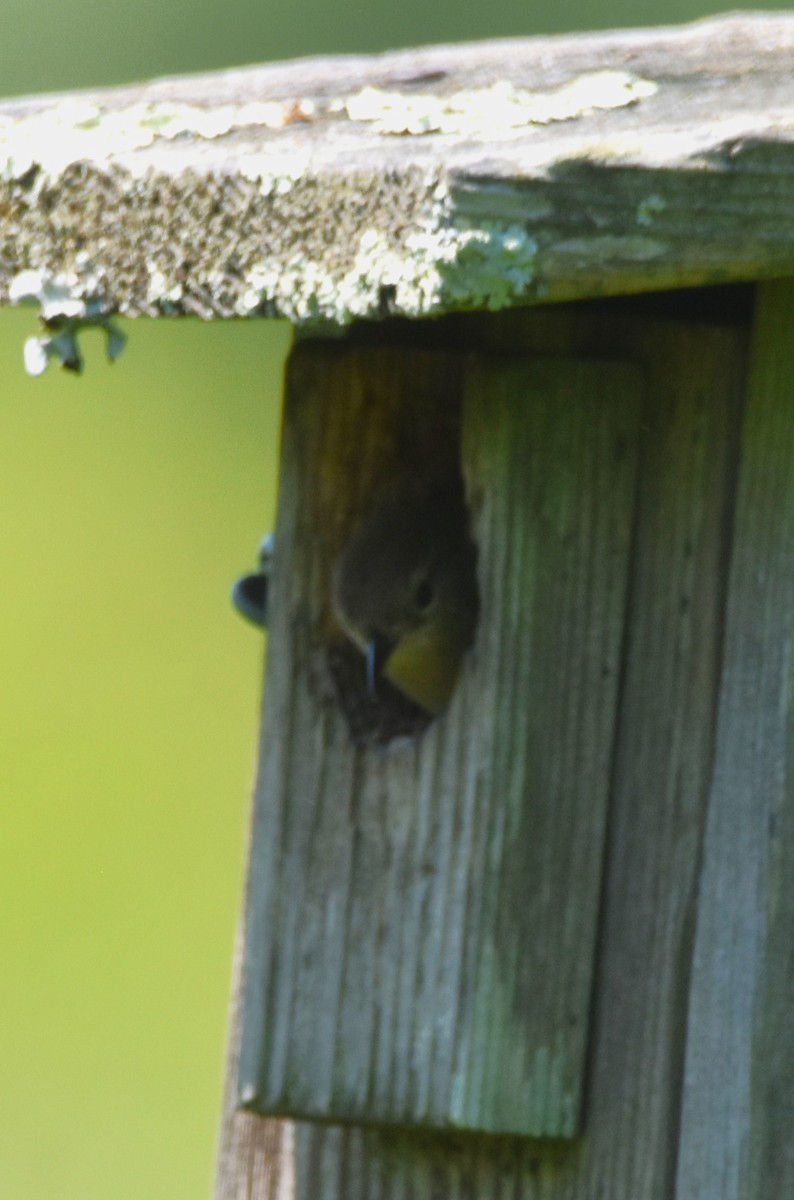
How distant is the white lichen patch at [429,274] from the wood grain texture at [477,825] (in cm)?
32

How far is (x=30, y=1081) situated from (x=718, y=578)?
3.16 metres

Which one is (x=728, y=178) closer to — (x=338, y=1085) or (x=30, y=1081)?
(x=338, y=1085)

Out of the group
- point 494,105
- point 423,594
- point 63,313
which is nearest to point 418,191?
point 494,105

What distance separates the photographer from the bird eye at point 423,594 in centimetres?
200

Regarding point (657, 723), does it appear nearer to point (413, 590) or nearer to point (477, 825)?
point (477, 825)

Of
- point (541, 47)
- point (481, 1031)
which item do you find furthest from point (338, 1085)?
point (541, 47)

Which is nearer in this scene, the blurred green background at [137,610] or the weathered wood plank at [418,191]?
the weathered wood plank at [418,191]

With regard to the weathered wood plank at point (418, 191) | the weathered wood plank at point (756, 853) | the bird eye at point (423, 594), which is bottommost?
the weathered wood plank at point (756, 853)

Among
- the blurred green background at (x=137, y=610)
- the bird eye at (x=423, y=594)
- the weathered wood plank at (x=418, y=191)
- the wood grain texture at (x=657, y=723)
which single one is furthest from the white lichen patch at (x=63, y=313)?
the blurred green background at (x=137, y=610)

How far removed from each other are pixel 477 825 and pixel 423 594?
32 centimetres

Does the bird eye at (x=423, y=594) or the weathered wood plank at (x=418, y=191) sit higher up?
the weathered wood plank at (x=418, y=191)

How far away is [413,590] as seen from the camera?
1.98 metres

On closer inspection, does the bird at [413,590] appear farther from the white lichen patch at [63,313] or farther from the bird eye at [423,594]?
the white lichen patch at [63,313]

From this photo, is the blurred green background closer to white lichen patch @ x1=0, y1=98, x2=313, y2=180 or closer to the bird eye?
the bird eye
